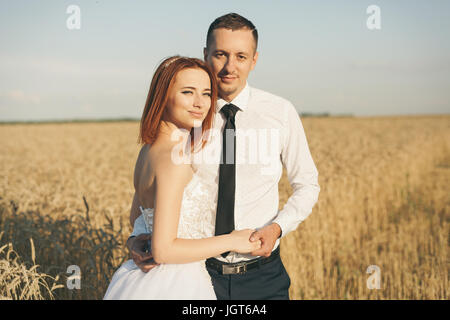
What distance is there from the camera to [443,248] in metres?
5.69

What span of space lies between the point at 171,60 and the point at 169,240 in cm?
100

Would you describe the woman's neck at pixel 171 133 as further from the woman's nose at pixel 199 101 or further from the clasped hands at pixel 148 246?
the clasped hands at pixel 148 246

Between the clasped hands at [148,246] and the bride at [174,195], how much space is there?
0.12 feet

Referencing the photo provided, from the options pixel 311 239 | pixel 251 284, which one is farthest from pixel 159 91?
pixel 311 239

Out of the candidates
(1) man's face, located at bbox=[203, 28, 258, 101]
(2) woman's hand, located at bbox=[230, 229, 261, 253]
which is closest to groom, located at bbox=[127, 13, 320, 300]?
(1) man's face, located at bbox=[203, 28, 258, 101]

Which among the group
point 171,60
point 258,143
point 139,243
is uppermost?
point 171,60

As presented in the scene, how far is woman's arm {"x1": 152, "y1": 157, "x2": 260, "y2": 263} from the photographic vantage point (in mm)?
1902

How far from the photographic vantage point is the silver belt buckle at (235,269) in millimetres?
2525

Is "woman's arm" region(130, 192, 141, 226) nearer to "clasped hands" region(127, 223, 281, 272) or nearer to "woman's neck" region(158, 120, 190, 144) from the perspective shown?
"clasped hands" region(127, 223, 281, 272)

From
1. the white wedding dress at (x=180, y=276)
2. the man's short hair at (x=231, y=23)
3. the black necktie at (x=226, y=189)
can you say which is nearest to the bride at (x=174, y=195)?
the white wedding dress at (x=180, y=276)
